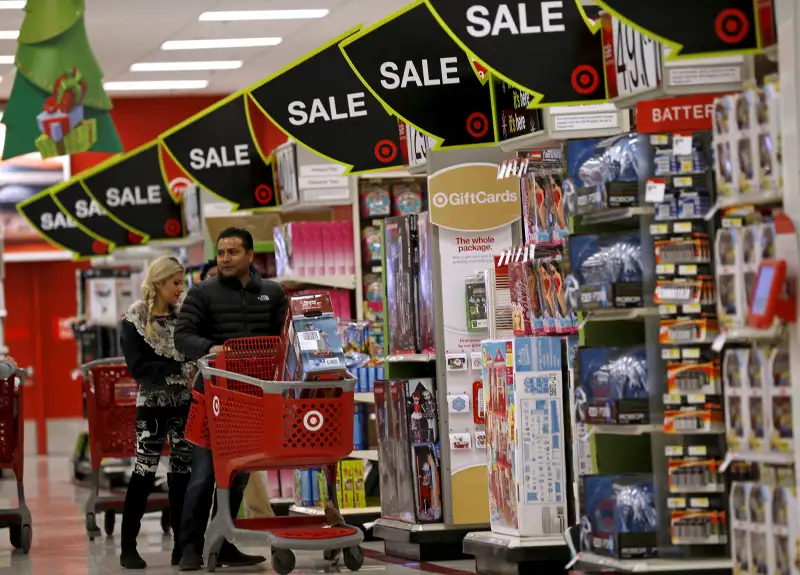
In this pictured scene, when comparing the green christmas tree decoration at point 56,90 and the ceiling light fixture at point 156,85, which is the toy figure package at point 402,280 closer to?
the green christmas tree decoration at point 56,90

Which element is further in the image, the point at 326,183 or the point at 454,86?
the point at 326,183

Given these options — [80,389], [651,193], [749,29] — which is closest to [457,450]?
[651,193]

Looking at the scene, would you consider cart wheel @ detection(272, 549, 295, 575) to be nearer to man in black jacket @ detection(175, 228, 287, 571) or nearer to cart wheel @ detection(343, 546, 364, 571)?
cart wheel @ detection(343, 546, 364, 571)

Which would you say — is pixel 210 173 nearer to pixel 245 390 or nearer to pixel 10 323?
pixel 245 390

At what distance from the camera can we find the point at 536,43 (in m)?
5.61

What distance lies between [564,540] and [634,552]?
105cm

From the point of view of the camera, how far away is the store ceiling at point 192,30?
14.9 meters

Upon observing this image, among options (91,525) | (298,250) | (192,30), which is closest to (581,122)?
(298,250)

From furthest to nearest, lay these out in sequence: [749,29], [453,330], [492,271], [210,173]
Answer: [210,173] < [453,330] < [492,271] < [749,29]

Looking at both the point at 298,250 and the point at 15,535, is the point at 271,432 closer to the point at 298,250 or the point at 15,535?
the point at 15,535

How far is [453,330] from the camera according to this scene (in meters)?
7.24

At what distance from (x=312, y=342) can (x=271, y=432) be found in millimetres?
441

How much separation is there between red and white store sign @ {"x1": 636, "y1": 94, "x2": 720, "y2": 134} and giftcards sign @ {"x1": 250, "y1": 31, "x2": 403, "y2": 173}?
295cm

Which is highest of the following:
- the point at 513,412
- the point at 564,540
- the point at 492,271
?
the point at 492,271
